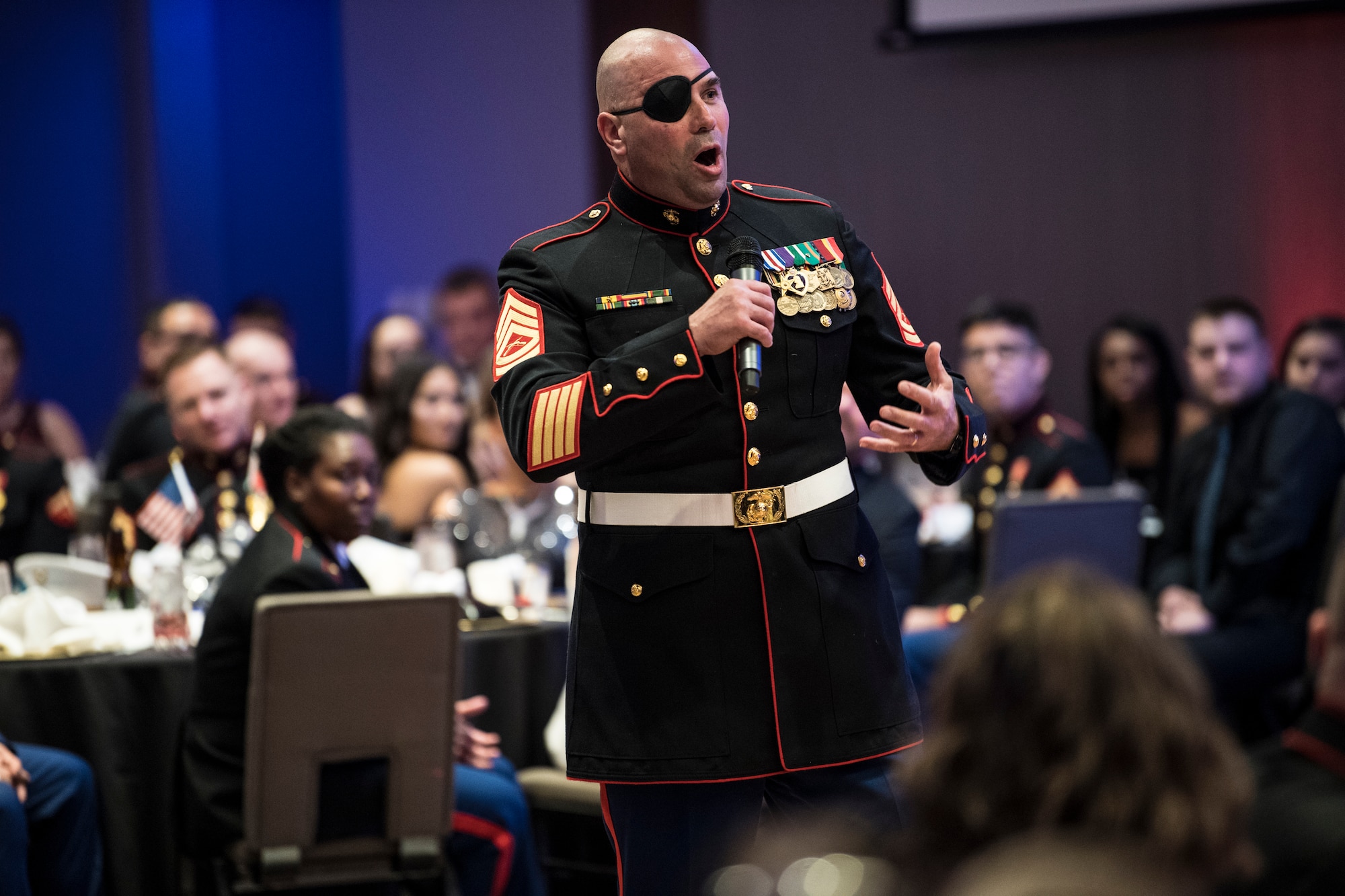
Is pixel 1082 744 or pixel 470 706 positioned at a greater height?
pixel 1082 744

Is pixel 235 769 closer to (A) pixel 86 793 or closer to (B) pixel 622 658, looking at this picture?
(A) pixel 86 793

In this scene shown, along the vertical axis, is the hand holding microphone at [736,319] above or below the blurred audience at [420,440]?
above

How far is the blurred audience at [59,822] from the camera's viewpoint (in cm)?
315

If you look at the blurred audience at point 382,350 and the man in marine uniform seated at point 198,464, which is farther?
the blurred audience at point 382,350

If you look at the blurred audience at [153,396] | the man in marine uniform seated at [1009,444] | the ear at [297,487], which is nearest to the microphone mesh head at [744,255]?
the ear at [297,487]

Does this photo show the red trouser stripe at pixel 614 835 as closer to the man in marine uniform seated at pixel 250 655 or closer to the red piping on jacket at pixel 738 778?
the red piping on jacket at pixel 738 778

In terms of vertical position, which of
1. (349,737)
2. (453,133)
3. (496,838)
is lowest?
(496,838)

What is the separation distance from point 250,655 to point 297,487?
0.43 metres

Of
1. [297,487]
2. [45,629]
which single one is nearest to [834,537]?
[297,487]

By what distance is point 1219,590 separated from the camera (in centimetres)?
475

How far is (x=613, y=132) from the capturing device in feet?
6.74

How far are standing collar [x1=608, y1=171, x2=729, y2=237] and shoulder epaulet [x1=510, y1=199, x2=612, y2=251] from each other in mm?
33

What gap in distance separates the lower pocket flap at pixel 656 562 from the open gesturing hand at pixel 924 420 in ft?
0.80

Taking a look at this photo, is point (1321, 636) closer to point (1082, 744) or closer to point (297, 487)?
point (1082, 744)
